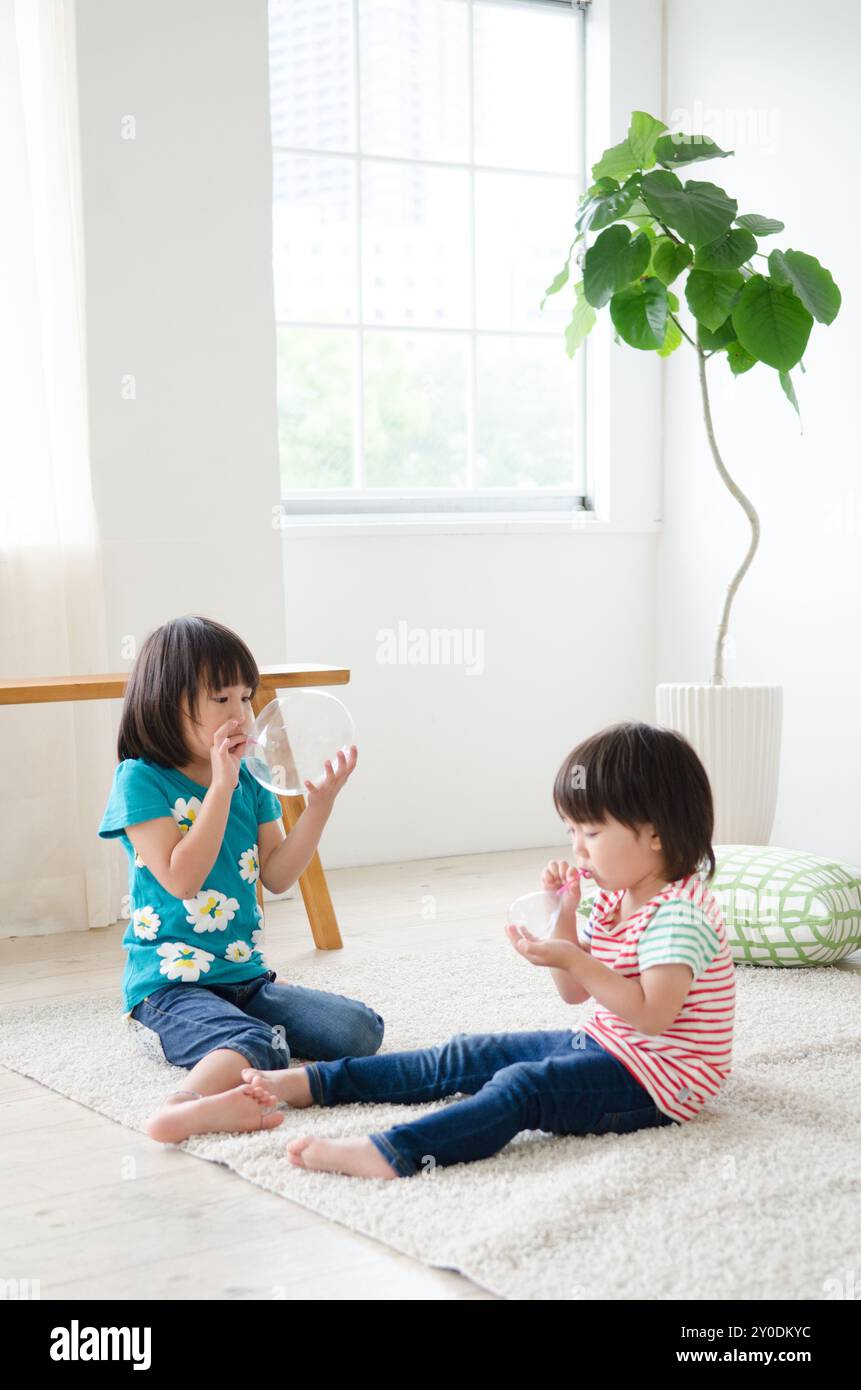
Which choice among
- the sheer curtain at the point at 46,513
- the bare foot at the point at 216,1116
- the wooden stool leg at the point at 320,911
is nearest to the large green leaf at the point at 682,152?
the sheer curtain at the point at 46,513

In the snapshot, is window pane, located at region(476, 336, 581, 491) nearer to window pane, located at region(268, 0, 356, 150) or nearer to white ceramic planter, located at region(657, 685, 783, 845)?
window pane, located at region(268, 0, 356, 150)

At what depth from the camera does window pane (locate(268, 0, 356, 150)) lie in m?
3.30

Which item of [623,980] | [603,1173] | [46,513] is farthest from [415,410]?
[603,1173]

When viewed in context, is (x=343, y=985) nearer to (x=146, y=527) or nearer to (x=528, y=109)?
(x=146, y=527)

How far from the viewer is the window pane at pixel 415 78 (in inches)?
134

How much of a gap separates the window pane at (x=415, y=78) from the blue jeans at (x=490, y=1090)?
2.43m

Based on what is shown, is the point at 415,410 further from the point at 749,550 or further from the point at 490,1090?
the point at 490,1090

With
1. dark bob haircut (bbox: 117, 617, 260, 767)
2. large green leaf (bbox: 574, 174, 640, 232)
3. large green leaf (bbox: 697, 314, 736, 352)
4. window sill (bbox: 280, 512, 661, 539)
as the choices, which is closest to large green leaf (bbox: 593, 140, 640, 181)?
large green leaf (bbox: 574, 174, 640, 232)

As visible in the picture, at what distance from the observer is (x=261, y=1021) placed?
184 cm

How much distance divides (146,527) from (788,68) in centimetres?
174

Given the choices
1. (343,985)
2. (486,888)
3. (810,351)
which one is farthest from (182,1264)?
(810,351)

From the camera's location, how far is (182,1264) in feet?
4.22

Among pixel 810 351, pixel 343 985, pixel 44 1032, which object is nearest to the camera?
pixel 44 1032

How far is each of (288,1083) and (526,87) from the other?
2.81 m
